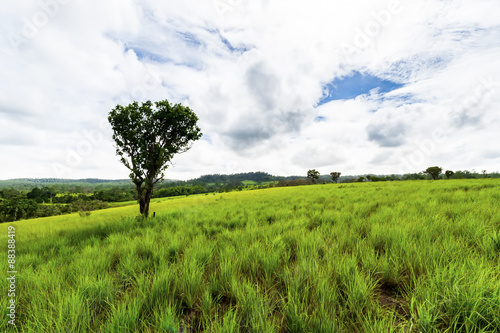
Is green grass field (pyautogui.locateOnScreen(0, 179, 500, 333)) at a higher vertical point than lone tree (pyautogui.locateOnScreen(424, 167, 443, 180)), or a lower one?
lower

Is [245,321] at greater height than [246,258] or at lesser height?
lesser

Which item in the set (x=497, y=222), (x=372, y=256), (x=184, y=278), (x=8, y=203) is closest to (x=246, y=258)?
(x=184, y=278)

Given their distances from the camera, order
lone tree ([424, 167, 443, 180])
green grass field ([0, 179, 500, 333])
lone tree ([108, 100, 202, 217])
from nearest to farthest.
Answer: green grass field ([0, 179, 500, 333])
lone tree ([108, 100, 202, 217])
lone tree ([424, 167, 443, 180])

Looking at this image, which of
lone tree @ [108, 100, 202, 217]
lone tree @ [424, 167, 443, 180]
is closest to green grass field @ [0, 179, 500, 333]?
lone tree @ [108, 100, 202, 217]

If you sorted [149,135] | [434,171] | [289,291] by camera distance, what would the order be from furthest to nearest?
[434,171]
[149,135]
[289,291]

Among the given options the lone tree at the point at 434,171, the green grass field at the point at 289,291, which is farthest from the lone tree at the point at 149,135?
the lone tree at the point at 434,171

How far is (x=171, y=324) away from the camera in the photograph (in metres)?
1.76

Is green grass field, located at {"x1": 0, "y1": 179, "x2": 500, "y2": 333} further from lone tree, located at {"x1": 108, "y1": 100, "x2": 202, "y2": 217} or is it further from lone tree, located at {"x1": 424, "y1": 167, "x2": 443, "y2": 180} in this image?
lone tree, located at {"x1": 424, "y1": 167, "x2": 443, "y2": 180}

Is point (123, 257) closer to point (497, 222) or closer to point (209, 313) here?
point (209, 313)

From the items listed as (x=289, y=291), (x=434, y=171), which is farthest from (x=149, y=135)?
(x=434, y=171)

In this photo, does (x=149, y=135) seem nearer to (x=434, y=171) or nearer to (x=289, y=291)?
(x=289, y=291)

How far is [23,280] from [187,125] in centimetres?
941

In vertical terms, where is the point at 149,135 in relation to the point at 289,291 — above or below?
above

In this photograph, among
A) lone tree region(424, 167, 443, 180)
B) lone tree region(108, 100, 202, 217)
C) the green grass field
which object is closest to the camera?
the green grass field
